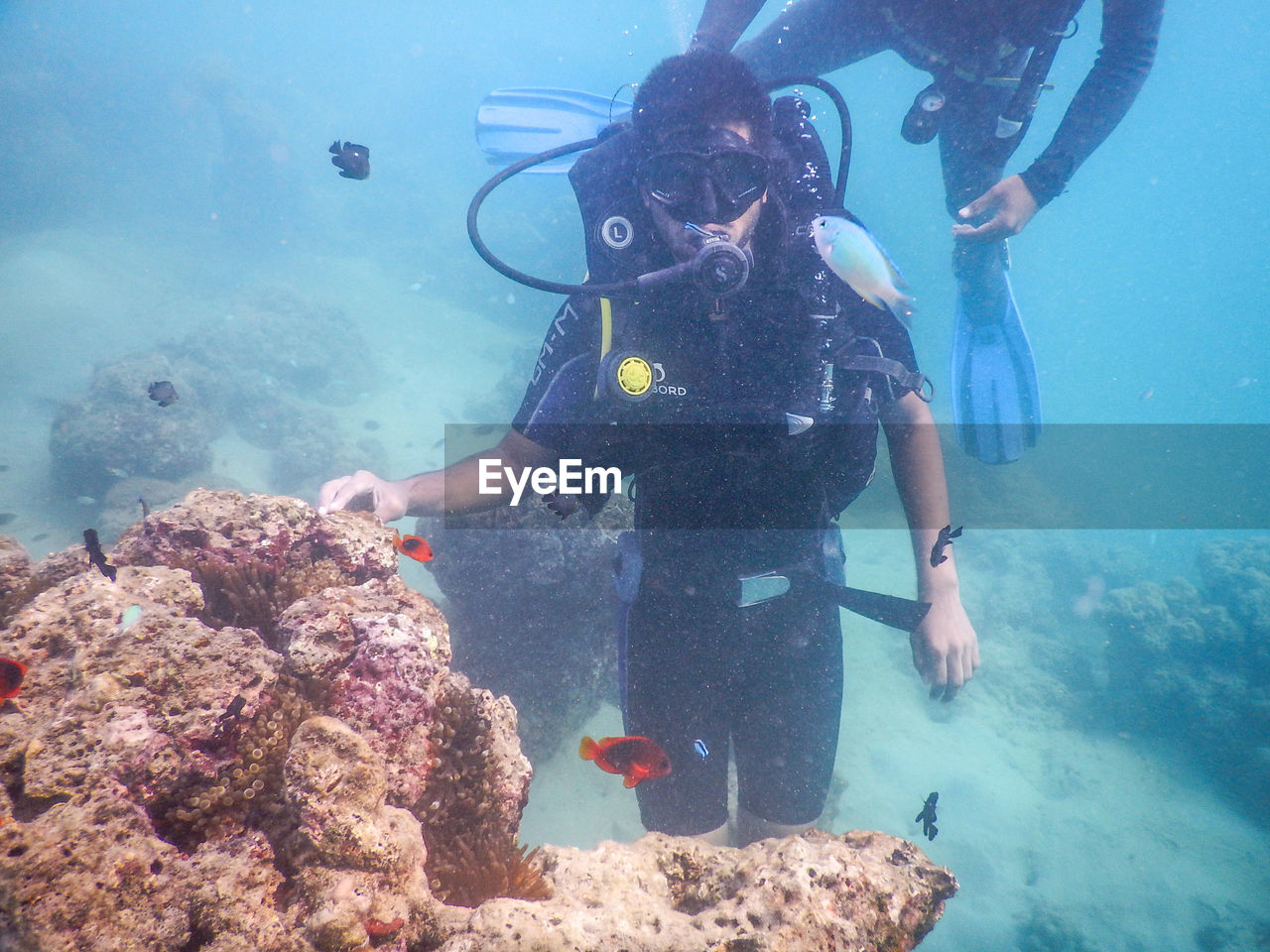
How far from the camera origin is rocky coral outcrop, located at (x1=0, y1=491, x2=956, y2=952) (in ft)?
4.45

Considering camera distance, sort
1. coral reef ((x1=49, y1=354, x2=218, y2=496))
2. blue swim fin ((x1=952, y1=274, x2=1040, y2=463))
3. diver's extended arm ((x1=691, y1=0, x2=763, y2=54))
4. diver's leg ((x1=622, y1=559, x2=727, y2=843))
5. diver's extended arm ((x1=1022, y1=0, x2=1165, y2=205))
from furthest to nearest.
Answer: coral reef ((x1=49, y1=354, x2=218, y2=496)), blue swim fin ((x1=952, y1=274, x2=1040, y2=463)), diver's extended arm ((x1=691, y1=0, x2=763, y2=54)), diver's extended arm ((x1=1022, y1=0, x2=1165, y2=205)), diver's leg ((x1=622, y1=559, x2=727, y2=843))

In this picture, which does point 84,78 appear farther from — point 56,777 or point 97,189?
point 56,777

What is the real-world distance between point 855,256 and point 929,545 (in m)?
1.80

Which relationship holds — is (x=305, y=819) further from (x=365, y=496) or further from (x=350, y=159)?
(x=350, y=159)

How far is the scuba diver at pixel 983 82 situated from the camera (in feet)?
12.3

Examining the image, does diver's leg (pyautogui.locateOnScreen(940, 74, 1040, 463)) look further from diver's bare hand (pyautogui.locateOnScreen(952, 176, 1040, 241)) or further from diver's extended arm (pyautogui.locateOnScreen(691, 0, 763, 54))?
diver's extended arm (pyautogui.locateOnScreen(691, 0, 763, 54))

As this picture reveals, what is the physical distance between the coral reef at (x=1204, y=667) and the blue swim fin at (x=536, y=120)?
42.6 ft

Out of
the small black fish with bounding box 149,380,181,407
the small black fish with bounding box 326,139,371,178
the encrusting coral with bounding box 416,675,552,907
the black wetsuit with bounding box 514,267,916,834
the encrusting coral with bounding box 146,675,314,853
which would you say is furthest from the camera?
the small black fish with bounding box 149,380,181,407

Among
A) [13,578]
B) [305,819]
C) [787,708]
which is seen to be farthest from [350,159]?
[787,708]

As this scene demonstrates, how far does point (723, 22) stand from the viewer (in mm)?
4230

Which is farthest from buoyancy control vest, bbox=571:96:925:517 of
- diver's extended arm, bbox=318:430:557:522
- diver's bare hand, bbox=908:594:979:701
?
diver's bare hand, bbox=908:594:979:701

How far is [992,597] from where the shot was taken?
1271 cm

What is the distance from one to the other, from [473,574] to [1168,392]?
79595mm

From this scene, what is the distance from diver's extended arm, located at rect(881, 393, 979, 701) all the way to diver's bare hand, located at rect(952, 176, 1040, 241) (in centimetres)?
143
